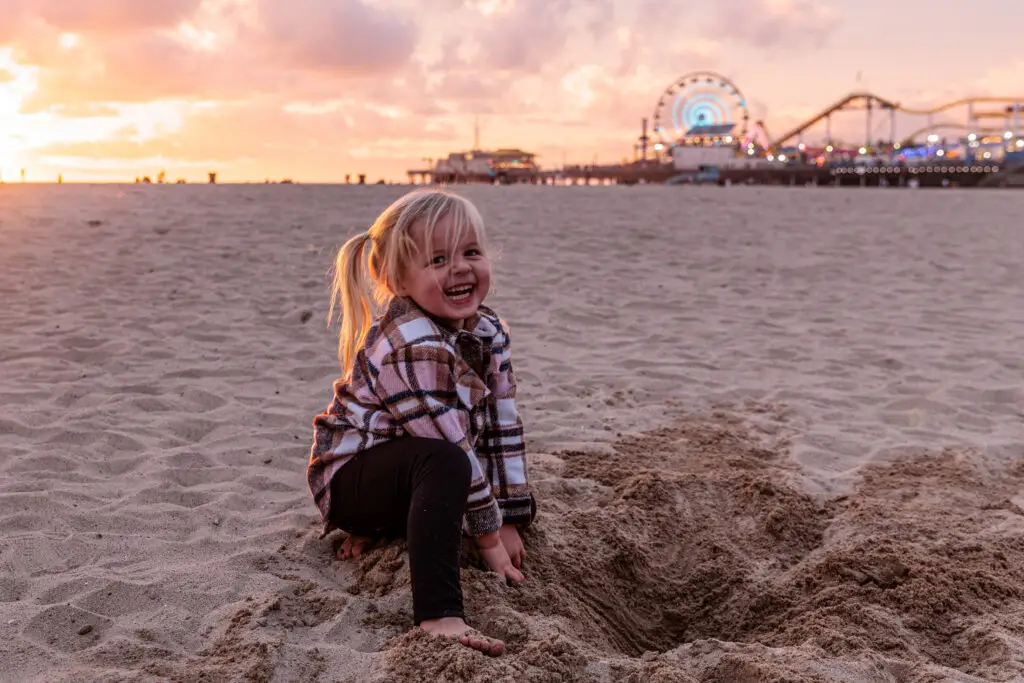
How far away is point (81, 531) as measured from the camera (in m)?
2.88

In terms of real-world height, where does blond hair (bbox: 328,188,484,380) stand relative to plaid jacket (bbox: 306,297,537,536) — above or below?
above

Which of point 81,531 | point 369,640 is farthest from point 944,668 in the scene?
point 81,531

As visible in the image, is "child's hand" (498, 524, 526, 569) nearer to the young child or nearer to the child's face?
the young child

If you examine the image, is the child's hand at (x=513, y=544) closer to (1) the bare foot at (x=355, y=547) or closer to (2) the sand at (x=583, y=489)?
(2) the sand at (x=583, y=489)

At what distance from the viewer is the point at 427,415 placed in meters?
2.34

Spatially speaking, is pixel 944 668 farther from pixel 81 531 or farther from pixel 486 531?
pixel 81 531

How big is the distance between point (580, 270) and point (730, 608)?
6.79m

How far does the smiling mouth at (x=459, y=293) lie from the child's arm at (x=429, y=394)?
0.16 m

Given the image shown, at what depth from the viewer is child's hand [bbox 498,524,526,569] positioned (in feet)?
8.50

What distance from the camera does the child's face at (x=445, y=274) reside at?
2416 mm

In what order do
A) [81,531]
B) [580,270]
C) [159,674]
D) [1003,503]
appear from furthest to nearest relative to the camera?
1. [580,270]
2. [1003,503]
3. [81,531]
4. [159,674]

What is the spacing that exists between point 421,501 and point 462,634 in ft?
1.14

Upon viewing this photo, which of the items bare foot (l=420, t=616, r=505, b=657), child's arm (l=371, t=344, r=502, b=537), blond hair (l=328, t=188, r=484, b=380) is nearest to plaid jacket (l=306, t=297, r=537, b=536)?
child's arm (l=371, t=344, r=502, b=537)

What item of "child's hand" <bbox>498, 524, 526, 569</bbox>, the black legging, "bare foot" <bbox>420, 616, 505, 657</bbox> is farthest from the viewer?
"child's hand" <bbox>498, 524, 526, 569</bbox>
